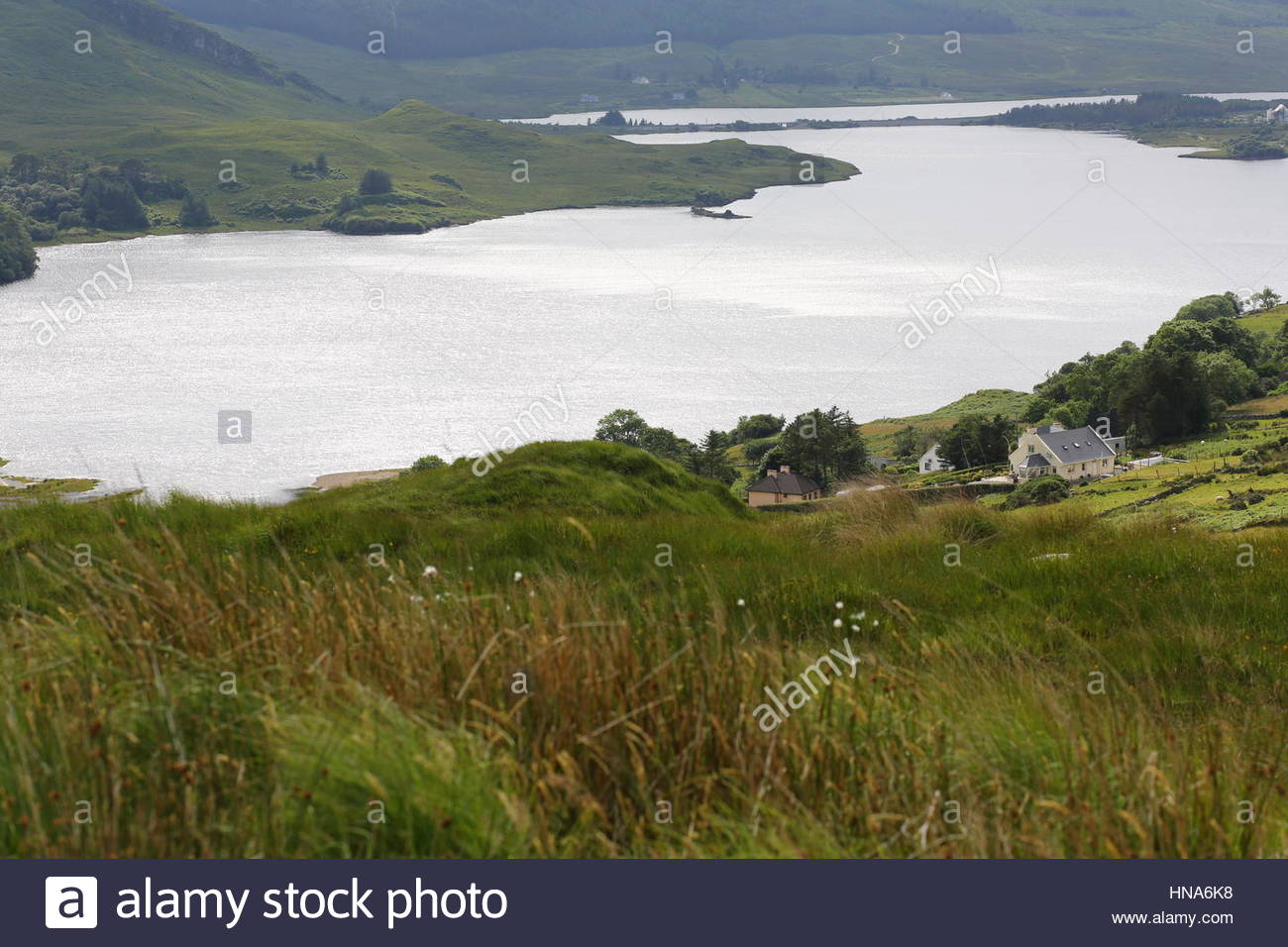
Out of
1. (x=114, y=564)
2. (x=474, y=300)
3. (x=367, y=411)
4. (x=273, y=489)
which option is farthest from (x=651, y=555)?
(x=474, y=300)

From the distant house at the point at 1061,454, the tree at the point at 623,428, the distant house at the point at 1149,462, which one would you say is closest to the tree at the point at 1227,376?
the distant house at the point at 1149,462

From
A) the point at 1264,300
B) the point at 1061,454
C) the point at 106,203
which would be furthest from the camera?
the point at 106,203

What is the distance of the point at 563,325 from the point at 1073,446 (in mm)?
59295

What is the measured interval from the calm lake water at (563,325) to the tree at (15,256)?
2.58m

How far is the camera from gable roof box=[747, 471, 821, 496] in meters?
64.6

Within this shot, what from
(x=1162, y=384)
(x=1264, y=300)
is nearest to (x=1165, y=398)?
(x=1162, y=384)

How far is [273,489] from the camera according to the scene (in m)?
68.2

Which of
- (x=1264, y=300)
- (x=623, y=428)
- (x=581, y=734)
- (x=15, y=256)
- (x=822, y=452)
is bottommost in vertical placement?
(x=822, y=452)

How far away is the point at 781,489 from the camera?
212 ft

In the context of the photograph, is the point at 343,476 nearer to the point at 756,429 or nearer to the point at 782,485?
the point at 782,485

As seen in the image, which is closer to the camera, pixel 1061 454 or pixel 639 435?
pixel 639 435

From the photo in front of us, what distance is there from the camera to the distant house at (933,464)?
7664 cm

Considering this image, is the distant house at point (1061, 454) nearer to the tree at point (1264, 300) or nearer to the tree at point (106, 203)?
the tree at point (1264, 300)

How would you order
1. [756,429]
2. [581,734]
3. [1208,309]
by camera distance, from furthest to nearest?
[1208,309], [756,429], [581,734]
